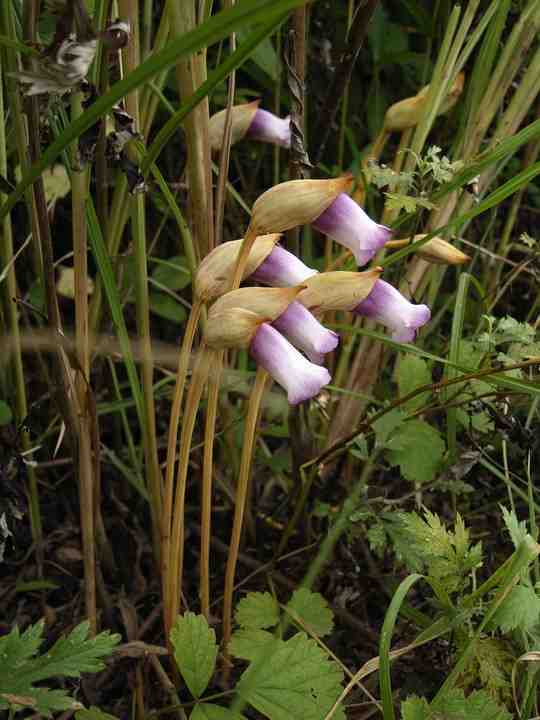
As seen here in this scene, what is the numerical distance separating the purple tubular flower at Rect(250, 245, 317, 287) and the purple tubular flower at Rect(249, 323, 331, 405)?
3.1 inches

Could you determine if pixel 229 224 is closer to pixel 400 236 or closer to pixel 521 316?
pixel 400 236

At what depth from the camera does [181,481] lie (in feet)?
2.71

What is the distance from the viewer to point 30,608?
109 cm

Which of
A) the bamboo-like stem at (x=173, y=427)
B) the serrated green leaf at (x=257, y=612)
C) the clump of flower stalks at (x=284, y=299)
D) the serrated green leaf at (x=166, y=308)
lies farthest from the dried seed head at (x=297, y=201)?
the serrated green leaf at (x=166, y=308)

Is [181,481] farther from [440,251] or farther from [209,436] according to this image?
[440,251]

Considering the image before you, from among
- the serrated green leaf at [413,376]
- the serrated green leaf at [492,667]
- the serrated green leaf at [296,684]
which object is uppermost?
the serrated green leaf at [413,376]

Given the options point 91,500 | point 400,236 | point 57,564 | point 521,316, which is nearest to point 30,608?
point 57,564

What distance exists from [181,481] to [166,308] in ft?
1.67

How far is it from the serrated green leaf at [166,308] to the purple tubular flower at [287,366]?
0.55 m

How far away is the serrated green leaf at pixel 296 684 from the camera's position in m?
0.78

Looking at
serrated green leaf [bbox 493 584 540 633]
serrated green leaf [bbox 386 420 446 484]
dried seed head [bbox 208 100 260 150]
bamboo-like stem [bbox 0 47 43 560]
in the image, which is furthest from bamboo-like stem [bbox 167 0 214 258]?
serrated green leaf [bbox 493 584 540 633]

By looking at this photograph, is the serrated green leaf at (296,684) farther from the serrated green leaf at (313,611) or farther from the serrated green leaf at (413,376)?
the serrated green leaf at (413,376)

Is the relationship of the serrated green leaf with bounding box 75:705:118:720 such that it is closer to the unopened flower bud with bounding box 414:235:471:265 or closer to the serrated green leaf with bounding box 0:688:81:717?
the serrated green leaf with bounding box 0:688:81:717

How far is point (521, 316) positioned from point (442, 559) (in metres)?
0.81
